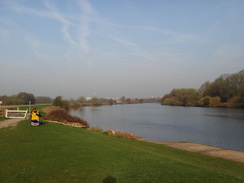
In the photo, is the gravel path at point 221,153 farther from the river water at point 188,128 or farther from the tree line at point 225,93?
the tree line at point 225,93

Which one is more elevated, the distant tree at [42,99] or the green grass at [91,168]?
the distant tree at [42,99]

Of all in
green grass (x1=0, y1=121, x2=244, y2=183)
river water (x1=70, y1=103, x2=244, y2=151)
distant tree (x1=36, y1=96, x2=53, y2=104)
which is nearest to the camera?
green grass (x1=0, y1=121, x2=244, y2=183)

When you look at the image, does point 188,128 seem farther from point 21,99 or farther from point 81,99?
point 81,99

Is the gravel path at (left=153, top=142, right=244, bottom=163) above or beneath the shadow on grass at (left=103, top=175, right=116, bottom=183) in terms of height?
beneath

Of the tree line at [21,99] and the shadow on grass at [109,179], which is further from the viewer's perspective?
the tree line at [21,99]

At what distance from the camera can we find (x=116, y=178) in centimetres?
598

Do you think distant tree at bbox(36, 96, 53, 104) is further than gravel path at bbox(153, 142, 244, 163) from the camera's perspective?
Yes

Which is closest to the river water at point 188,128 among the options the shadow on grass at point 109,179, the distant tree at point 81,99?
the shadow on grass at point 109,179

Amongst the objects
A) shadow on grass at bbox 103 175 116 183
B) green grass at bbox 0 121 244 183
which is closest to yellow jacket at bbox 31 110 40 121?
green grass at bbox 0 121 244 183

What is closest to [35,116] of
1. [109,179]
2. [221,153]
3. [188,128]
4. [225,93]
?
[109,179]

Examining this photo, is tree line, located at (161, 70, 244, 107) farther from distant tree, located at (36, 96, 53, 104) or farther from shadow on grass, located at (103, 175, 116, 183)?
distant tree, located at (36, 96, 53, 104)

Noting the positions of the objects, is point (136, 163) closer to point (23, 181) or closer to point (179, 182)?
point (179, 182)

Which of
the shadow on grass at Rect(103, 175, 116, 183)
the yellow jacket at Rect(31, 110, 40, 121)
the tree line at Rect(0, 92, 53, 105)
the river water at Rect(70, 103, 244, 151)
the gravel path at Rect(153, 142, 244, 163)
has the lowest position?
the river water at Rect(70, 103, 244, 151)

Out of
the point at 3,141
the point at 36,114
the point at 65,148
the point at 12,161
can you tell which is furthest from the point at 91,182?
the point at 36,114
